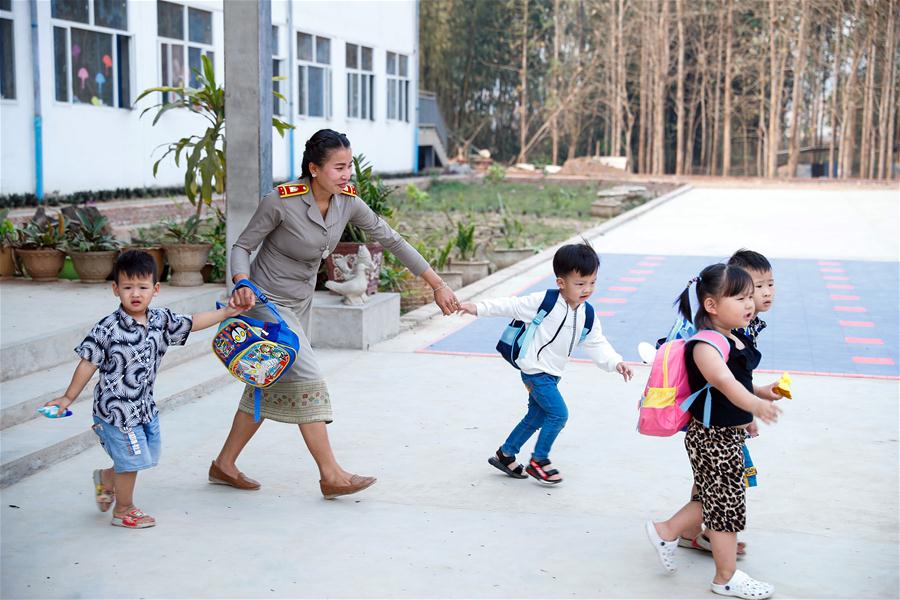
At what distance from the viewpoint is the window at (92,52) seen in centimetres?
1614

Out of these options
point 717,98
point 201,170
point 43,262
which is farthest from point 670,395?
point 717,98

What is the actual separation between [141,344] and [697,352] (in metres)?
2.03

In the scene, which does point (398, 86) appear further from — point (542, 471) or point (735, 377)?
point (735, 377)

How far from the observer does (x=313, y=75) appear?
987 inches

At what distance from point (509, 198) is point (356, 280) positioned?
55.9 ft

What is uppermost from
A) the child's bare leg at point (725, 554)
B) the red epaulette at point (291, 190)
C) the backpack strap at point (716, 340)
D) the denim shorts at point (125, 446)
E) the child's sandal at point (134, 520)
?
the red epaulette at point (291, 190)

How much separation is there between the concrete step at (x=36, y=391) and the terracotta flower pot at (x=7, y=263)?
2.70 m

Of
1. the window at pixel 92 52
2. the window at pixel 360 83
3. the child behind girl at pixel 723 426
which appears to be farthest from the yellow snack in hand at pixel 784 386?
the window at pixel 360 83

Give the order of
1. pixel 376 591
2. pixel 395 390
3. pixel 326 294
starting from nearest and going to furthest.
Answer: pixel 376 591, pixel 395 390, pixel 326 294

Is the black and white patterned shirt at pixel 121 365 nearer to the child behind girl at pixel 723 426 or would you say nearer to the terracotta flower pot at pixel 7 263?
the child behind girl at pixel 723 426

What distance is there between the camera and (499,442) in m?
5.55

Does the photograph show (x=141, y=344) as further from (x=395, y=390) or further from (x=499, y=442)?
(x=395, y=390)

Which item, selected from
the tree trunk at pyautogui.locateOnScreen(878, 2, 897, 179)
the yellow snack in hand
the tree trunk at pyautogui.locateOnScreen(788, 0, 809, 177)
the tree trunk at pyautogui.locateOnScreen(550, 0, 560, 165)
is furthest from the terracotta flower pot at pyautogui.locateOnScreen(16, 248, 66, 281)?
the tree trunk at pyautogui.locateOnScreen(550, 0, 560, 165)

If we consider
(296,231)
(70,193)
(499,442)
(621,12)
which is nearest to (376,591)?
(296,231)
